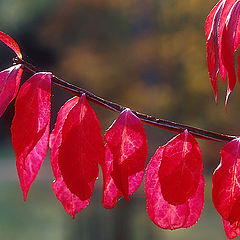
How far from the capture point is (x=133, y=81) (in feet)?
14.5

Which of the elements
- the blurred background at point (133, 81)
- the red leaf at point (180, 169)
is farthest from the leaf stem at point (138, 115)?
the blurred background at point (133, 81)

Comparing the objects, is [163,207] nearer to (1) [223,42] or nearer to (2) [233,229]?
(2) [233,229]

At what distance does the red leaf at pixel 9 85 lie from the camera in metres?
0.56

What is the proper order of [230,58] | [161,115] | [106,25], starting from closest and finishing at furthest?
[230,58] < [161,115] < [106,25]

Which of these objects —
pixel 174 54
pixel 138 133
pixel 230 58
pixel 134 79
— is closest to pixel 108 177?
pixel 138 133

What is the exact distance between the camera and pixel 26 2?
6477 millimetres

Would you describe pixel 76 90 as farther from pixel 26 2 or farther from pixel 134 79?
pixel 26 2

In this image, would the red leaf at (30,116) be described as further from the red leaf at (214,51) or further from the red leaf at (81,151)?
the red leaf at (214,51)

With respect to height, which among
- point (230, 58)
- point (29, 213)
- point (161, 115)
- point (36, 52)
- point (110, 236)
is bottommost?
point (230, 58)

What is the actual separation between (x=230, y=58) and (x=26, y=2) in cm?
626

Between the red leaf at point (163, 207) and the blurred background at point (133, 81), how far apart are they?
316 cm

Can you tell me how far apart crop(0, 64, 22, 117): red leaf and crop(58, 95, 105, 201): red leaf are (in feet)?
0.23

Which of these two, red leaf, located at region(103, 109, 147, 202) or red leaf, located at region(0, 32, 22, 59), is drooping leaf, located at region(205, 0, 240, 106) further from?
red leaf, located at region(0, 32, 22, 59)

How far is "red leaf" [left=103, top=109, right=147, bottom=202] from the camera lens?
54 cm
